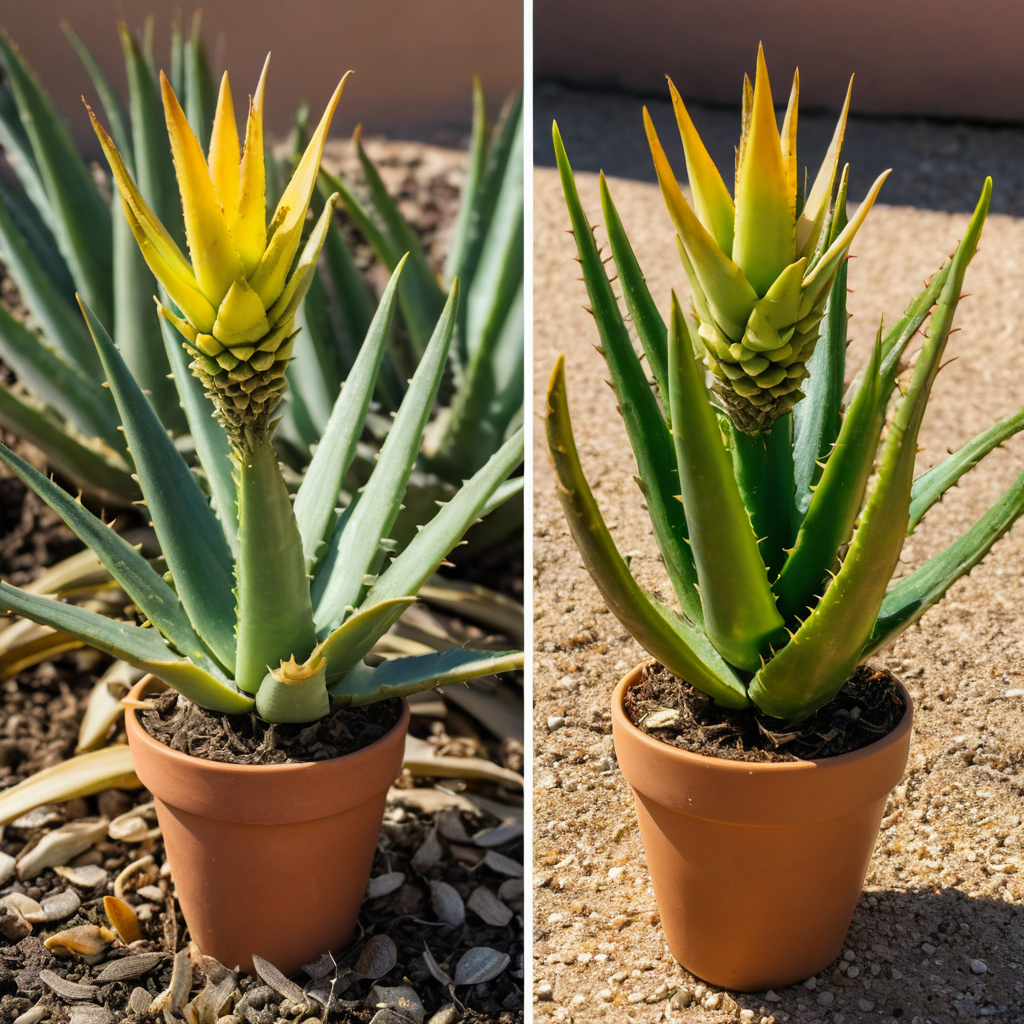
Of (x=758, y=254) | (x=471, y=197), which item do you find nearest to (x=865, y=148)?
(x=471, y=197)

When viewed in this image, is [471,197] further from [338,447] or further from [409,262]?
[338,447]

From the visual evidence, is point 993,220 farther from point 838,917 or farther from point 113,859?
point 113,859

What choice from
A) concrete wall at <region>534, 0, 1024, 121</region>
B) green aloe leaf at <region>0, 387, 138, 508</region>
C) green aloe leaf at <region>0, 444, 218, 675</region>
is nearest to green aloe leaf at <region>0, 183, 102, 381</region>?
green aloe leaf at <region>0, 387, 138, 508</region>

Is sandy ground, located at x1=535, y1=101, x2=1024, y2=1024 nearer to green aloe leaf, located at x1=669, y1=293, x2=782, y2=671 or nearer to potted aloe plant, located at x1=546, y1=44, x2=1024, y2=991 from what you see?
potted aloe plant, located at x1=546, y1=44, x2=1024, y2=991

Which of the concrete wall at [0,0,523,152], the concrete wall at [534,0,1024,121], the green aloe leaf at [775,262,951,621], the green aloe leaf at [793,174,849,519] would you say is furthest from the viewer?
the concrete wall at [534,0,1024,121]

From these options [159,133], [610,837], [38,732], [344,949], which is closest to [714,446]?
[610,837]

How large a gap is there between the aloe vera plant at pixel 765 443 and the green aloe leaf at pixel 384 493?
229mm

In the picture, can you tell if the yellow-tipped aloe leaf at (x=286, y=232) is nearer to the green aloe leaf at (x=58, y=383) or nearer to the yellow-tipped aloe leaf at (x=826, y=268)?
the yellow-tipped aloe leaf at (x=826, y=268)

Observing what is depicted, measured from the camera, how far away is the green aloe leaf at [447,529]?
112 cm

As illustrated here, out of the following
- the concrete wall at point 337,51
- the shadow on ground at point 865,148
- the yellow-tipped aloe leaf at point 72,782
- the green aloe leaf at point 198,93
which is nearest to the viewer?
the yellow-tipped aloe leaf at point 72,782

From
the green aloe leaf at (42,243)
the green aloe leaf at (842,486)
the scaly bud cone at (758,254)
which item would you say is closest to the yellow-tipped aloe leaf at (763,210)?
the scaly bud cone at (758,254)

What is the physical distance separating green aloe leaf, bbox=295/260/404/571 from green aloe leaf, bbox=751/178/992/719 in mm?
528

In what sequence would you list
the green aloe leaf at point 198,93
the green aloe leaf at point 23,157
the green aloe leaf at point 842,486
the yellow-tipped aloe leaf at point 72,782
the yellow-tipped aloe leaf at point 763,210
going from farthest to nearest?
the green aloe leaf at point 23,157 < the green aloe leaf at point 198,93 < the yellow-tipped aloe leaf at point 72,782 < the green aloe leaf at point 842,486 < the yellow-tipped aloe leaf at point 763,210

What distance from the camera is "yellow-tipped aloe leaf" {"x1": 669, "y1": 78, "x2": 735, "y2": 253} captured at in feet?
2.87
